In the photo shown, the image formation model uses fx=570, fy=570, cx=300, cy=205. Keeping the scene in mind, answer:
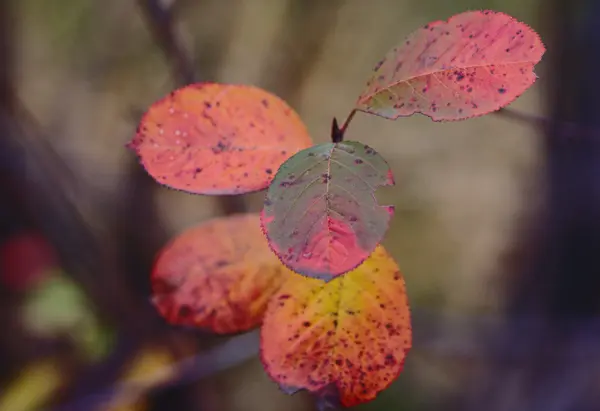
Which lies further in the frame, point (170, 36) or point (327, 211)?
point (170, 36)

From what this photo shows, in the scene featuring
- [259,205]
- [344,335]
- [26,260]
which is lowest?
[259,205]

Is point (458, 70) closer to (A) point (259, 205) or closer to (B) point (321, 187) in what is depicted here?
(B) point (321, 187)

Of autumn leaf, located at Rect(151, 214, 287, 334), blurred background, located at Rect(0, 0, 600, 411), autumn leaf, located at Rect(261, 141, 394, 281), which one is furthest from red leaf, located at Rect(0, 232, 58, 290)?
autumn leaf, located at Rect(261, 141, 394, 281)

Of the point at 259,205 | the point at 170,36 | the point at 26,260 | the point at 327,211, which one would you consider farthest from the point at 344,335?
the point at 259,205

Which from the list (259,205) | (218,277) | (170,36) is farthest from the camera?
(259,205)

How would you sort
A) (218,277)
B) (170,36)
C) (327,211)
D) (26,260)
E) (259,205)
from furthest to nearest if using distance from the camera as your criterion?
(259,205)
(26,260)
(170,36)
(218,277)
(327,211)

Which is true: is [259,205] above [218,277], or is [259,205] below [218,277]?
below

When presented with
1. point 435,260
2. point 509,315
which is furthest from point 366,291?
point 435,260
